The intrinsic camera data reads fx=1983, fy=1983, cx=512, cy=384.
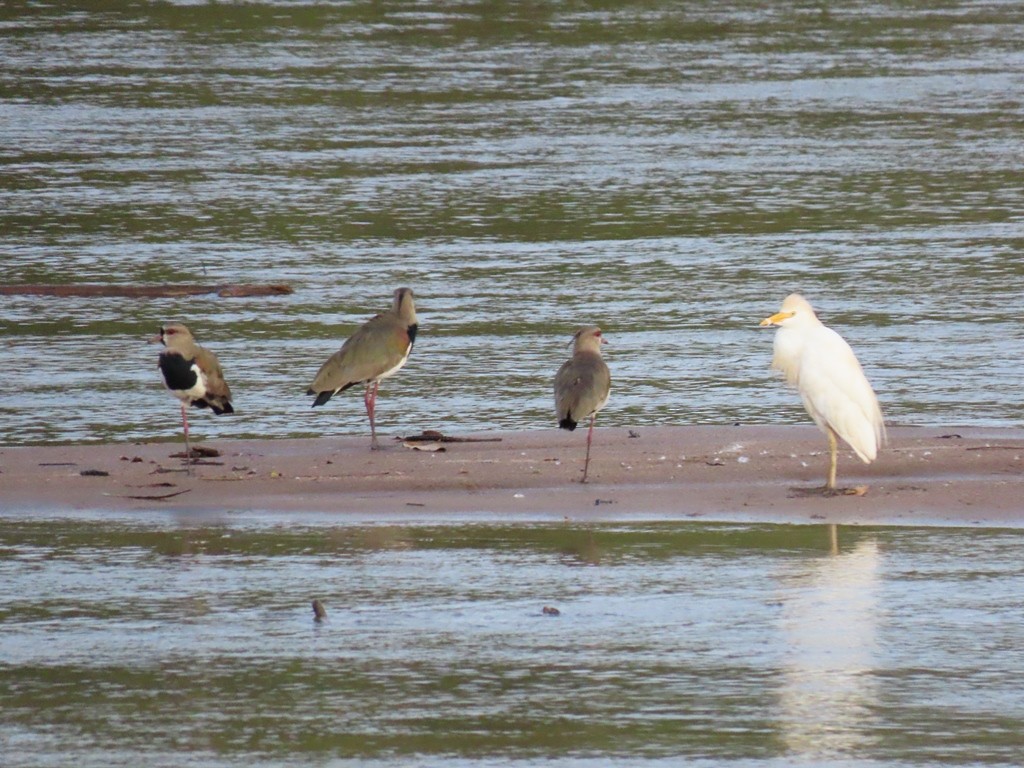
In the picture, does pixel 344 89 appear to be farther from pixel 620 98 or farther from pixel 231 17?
pixel 231 17

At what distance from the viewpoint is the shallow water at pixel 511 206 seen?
46.5 ft

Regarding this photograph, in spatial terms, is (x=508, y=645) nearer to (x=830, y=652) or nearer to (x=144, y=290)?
(x=830, y=652)

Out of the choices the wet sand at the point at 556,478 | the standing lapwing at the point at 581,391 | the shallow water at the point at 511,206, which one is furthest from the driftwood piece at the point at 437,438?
the standing lapwing at the point at 581,391

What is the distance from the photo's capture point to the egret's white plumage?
1096 cm

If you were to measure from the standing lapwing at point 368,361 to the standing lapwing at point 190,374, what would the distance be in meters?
0.63

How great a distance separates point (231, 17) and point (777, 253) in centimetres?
2191

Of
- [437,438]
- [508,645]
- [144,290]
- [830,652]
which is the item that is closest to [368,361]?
[437,438]

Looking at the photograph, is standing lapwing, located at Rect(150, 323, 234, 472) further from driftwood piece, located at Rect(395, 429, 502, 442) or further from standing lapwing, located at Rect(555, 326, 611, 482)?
standing lapwing, located at Rect(555, 326, 611, 482)

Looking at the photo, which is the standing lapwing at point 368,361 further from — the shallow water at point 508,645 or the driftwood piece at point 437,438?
the shallow water at point 508,645

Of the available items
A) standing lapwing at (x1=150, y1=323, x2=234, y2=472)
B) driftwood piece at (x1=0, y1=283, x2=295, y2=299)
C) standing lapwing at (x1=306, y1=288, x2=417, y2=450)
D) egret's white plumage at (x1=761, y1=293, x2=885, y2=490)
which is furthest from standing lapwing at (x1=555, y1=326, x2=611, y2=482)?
driftwood piece at (x1=0, y1=283, x2=295, y2=299)

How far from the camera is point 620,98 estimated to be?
28.7 m

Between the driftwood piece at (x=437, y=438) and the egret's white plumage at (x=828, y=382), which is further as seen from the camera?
the driftwood piece at (x=437, y=438)

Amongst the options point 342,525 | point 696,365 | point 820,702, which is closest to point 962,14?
point 696,365

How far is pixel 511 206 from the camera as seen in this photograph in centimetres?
2130
